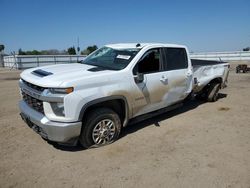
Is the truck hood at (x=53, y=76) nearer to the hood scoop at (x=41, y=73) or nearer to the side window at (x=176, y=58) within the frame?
the hood scoop at (x=41, y=73)

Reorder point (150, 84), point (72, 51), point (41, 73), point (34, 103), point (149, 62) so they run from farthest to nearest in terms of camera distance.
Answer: point (72, 51) → point (149, 62) → point (150, 84) → point (41, 73) → point (34, 103)

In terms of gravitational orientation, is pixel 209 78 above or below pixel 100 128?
above

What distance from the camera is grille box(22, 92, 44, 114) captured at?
3.66m

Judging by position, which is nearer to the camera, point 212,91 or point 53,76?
point 53,76

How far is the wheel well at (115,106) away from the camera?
385cm

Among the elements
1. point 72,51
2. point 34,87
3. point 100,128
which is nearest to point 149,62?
point 100,128

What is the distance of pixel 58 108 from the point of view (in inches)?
136

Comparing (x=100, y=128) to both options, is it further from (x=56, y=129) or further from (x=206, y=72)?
(x=206, y=72)

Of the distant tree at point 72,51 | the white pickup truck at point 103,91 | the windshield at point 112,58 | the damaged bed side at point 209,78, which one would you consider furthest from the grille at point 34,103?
the distant tree at point 72,51

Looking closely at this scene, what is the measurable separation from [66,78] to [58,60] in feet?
85.1

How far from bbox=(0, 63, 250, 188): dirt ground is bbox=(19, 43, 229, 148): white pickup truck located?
1.24ft

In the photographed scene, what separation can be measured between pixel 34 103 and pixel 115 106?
146 cm

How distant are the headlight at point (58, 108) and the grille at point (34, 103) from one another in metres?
0.28

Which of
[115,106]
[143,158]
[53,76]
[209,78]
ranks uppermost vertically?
[53,76]
